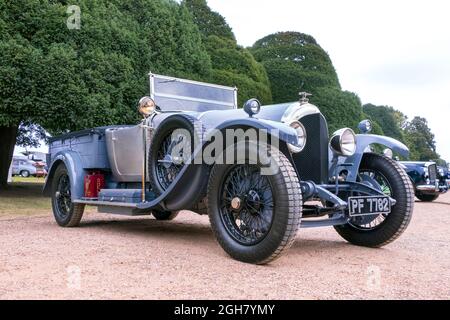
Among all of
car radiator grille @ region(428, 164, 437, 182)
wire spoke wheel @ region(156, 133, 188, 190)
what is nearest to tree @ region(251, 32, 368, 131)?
car radiator grille @ region(428, 164, 437, 182)

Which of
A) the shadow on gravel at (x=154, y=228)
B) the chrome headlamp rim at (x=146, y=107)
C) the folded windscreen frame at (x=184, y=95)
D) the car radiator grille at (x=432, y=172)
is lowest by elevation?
the shadow on gravel at (x=154, y=228)

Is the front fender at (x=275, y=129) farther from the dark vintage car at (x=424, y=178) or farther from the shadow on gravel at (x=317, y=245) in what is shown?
the dark vintage car at (x=424, y=178)

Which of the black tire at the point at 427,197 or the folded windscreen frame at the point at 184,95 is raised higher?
the folded windscreen frame at the point at 184,95

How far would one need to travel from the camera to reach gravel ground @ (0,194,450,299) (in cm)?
315

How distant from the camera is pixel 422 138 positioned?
188 feet

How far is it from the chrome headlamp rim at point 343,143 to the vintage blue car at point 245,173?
1 cm

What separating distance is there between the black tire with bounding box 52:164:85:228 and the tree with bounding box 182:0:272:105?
40.9ft

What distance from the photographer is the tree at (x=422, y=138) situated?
180 ft

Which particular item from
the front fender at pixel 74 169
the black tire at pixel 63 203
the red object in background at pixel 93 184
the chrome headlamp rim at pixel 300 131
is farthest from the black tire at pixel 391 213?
the black tire at pixel 63 203

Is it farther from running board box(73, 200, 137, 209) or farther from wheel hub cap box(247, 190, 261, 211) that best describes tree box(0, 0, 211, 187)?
wheel hub cap box(247, 190, 261, 211)

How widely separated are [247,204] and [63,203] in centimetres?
389

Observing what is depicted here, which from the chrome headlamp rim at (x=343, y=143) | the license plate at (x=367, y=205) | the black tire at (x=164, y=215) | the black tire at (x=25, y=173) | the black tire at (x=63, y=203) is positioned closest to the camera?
the license plate at (x=367, y=205)

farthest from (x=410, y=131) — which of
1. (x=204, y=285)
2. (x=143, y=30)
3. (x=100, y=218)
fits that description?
(x=204, y=285)

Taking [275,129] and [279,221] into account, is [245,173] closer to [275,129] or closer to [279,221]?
[275,129]
